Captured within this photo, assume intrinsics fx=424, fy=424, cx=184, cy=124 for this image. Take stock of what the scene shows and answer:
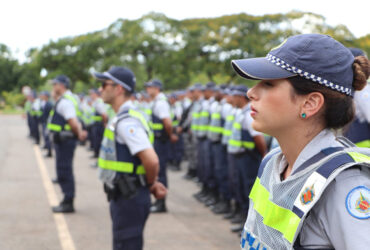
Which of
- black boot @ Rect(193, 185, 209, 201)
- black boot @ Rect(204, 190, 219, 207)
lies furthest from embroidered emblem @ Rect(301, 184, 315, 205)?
black boot @ Rect(193, 185, 209, 201)

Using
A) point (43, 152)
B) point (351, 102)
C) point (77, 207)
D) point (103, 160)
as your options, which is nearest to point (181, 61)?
point (43, 152)

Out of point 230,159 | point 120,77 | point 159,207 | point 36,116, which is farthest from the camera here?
point 36,116

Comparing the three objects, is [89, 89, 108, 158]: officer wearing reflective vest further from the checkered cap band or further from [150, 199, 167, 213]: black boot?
the checkered cap band

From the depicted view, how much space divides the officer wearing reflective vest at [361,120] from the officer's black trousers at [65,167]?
4.84 m

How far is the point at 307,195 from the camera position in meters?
1.40

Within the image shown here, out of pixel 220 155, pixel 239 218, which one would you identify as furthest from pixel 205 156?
pixel 239 218

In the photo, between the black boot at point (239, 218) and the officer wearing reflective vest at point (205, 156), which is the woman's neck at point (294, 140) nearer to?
the black boot at point (239, 218)

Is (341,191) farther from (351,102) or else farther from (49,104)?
(49,104)

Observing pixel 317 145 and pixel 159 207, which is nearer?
pixel 317 145

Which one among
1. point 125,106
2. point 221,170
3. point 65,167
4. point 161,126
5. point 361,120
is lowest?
point 221,170

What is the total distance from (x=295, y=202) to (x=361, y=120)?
9.79 ft

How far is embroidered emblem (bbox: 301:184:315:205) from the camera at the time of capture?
138 cm

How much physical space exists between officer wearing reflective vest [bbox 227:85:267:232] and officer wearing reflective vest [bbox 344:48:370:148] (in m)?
1.93

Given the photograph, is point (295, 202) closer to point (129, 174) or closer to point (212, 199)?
point (129, 174)
